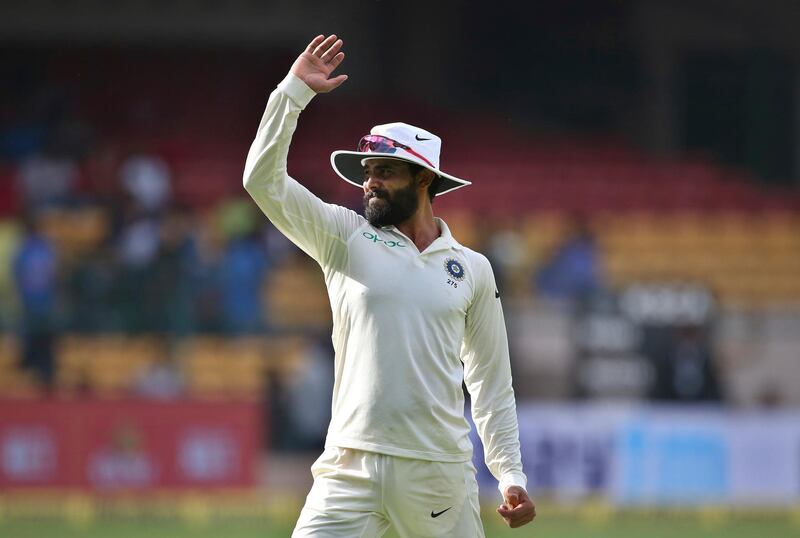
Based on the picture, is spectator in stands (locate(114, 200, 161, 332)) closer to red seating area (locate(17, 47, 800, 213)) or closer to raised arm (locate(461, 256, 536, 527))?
red seating area (locate(17, 47, 800, 213))

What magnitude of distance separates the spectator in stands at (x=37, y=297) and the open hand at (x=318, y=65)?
421 inches

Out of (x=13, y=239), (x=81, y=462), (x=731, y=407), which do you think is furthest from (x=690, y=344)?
(x=13, y=239)

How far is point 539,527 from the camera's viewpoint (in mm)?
13469

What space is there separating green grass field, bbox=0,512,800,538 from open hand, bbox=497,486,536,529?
6.53 meters

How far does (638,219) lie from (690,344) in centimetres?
659

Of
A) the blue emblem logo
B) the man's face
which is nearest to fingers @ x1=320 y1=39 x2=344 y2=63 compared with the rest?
the man's face

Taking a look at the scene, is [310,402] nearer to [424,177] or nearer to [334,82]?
[424,177]

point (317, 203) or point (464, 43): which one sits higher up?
point (464, 43)

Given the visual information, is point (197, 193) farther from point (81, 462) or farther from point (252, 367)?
point (81, 462)

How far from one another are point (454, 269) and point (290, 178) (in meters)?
0.74

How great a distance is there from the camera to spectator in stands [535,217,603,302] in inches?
741

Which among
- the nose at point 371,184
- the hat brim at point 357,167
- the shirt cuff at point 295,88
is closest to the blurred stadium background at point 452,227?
the hat brim at point 357,167

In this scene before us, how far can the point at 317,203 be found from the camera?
18.3ft

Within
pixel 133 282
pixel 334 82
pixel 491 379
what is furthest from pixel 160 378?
pixel 334 82
